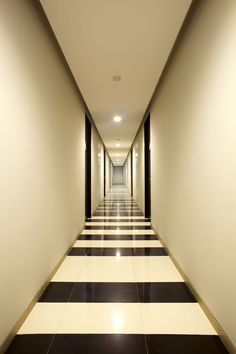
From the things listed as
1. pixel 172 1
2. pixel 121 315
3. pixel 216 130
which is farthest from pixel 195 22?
pixel 121 315

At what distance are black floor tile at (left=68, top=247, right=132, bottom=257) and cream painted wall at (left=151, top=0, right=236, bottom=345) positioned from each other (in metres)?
0.86

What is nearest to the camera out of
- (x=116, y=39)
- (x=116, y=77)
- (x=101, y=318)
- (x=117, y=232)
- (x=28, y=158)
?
(x=101, y=318)

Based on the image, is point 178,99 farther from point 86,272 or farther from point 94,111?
point 94,111

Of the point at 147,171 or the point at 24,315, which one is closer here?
the point at 24,315

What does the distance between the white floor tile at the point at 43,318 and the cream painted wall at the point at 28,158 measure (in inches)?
4.7

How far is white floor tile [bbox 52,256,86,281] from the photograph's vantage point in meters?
2.96

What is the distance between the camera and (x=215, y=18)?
6.56 ft

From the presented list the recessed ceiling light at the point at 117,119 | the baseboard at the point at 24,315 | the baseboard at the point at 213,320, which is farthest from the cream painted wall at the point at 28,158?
the recessed ceiling light at the point at 117,119

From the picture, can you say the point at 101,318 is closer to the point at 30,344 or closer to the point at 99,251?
the point at 30,344

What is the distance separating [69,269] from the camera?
10.6 feet

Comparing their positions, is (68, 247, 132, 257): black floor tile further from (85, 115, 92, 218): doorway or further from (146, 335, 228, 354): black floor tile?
(85, 115, 92, 218): doorway

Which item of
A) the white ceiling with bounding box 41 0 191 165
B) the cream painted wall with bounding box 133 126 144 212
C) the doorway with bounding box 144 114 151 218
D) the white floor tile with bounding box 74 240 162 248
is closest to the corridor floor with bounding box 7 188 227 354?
the white floor tile with bounding box 74 240 162 248

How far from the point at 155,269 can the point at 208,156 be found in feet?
5.87

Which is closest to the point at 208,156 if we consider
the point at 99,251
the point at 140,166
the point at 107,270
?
the point at 107,270
